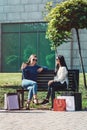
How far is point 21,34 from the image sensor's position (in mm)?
37125

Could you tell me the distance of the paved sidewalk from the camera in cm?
963

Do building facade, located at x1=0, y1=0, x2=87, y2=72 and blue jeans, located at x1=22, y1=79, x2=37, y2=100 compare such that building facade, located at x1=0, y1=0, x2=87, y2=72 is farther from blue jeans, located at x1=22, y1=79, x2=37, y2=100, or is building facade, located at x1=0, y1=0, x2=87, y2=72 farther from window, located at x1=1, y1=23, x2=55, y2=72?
blue jeans, located at x1=22, y1=79, x2=37, y2=100

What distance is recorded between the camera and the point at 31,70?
544 inches

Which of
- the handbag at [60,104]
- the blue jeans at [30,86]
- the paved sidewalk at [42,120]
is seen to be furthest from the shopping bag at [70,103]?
the blue jeans at [30,86]

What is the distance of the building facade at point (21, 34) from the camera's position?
3659 cm

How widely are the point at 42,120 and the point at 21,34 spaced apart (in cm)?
2672

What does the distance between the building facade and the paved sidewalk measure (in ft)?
79.5

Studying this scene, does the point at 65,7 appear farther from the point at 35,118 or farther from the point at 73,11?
the point at 35,118

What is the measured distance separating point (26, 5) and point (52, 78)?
23287 mm

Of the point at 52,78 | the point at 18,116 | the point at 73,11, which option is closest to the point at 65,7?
the point at 73,11

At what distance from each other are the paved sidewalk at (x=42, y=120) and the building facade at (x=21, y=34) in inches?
954

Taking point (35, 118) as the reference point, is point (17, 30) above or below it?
above

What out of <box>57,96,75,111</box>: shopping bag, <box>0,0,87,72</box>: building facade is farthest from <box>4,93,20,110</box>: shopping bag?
<box>0,0,87,72</box>: building facade

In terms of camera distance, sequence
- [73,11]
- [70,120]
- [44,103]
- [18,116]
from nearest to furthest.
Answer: [70,120], [18,116], [44,103], [73,11]
